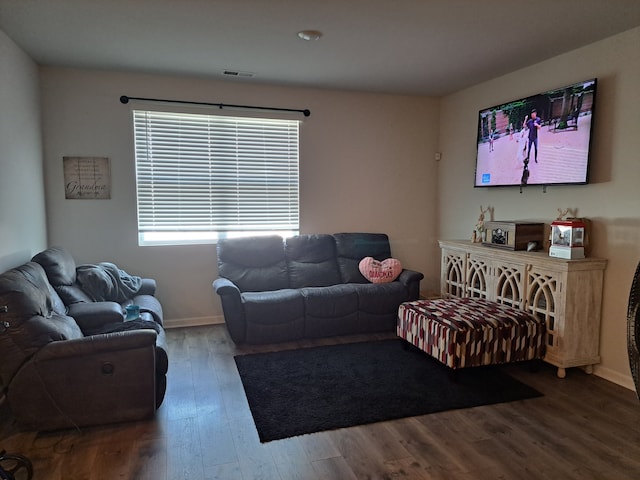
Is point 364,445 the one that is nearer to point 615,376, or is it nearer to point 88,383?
point 88,383

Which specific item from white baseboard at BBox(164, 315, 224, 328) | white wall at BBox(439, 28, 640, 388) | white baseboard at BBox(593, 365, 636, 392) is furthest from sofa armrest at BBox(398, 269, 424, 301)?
white baseboard at BBox(164, 315, 224, 328)

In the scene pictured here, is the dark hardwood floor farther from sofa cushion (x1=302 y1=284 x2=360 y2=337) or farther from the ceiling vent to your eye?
the ceiling vent

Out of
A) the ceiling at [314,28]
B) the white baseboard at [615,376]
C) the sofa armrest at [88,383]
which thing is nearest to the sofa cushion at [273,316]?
the sofa armrest at [88,383]

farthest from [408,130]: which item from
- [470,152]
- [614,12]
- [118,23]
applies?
[118,23]

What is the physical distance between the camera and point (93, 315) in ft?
9.52

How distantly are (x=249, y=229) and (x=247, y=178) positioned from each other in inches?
21.6

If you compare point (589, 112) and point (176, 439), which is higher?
point (589, 112)

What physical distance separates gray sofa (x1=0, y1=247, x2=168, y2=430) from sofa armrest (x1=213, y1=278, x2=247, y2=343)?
1.10 m

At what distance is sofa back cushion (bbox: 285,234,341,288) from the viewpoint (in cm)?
452

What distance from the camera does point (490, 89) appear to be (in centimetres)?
430

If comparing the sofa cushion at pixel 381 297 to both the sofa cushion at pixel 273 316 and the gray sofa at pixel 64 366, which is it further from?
the gray sofa at pixel 64 366

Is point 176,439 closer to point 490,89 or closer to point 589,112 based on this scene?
point 589,112

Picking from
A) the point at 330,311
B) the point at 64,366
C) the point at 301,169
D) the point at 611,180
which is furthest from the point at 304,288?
the point at 611,180

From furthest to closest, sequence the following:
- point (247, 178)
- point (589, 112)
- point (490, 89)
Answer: point (247, 178), point (490, 89), point (589, 112)
